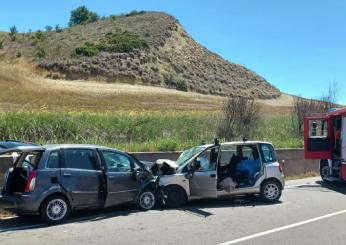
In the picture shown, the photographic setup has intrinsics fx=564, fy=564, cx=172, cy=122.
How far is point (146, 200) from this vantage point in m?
12.9

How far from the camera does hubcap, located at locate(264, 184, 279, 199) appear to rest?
46.7 ft

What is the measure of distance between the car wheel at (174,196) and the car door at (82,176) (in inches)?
79.0

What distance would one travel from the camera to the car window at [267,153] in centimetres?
1448

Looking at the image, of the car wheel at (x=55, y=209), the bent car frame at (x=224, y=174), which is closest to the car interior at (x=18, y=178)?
the car wheel at (x=55, y=209)

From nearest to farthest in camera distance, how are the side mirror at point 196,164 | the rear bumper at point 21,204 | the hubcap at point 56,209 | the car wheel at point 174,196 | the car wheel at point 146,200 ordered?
the rear bumper at point 21,204 < the hubcap at point 56,209 < the car wheel at point 146,200 < the car wheel at point 174,196 < the side mirror at point 196,164

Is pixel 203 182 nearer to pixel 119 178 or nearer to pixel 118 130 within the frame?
pixel 119 178

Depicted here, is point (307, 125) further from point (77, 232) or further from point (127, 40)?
point (127, 40)

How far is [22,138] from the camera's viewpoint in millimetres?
19266

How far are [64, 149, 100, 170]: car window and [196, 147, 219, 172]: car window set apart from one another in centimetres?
289

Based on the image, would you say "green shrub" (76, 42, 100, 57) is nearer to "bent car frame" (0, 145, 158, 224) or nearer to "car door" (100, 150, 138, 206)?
"car door" (100, 150, 138, 206)

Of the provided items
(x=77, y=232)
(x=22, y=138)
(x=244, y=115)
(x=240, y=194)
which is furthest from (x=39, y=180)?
(x=244, y=115)

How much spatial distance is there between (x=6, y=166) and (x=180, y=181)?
4.20 m

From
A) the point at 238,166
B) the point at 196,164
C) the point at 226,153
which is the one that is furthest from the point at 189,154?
the point at 238,166

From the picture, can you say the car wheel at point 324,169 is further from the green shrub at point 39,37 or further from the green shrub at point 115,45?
the green shrub at point 39,37
